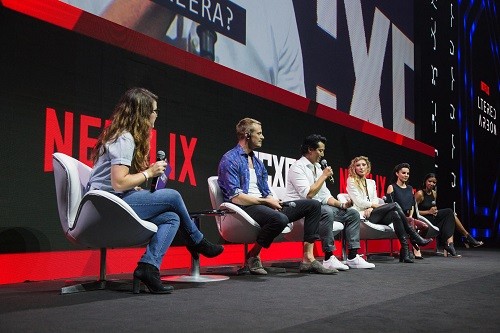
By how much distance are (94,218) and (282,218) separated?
1.41 meters

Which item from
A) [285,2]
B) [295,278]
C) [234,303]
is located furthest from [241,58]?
[234,303]

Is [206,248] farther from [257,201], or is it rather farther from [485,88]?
[485,88]

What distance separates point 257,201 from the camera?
4.01m

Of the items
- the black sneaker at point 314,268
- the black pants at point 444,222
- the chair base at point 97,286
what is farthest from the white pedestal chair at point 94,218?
the black pants at point 444,222

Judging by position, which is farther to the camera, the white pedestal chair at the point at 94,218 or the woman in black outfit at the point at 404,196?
the woman in black outfit at the point at 404,196

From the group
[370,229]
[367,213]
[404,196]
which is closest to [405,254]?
[370,229]

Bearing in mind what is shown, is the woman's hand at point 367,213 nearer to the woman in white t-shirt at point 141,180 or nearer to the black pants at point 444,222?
the black pants at point 444,222

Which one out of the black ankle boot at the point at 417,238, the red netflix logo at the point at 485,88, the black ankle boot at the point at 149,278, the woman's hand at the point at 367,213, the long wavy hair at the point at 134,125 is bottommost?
the black ankle boot at the point at 149,278

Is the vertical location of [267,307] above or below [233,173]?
below

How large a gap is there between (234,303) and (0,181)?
1.54m

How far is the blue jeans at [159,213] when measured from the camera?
293 centimetres

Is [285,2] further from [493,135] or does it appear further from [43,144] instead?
[493,135]

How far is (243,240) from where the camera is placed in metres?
4.04

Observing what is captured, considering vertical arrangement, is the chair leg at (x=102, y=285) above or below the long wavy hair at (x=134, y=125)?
below
